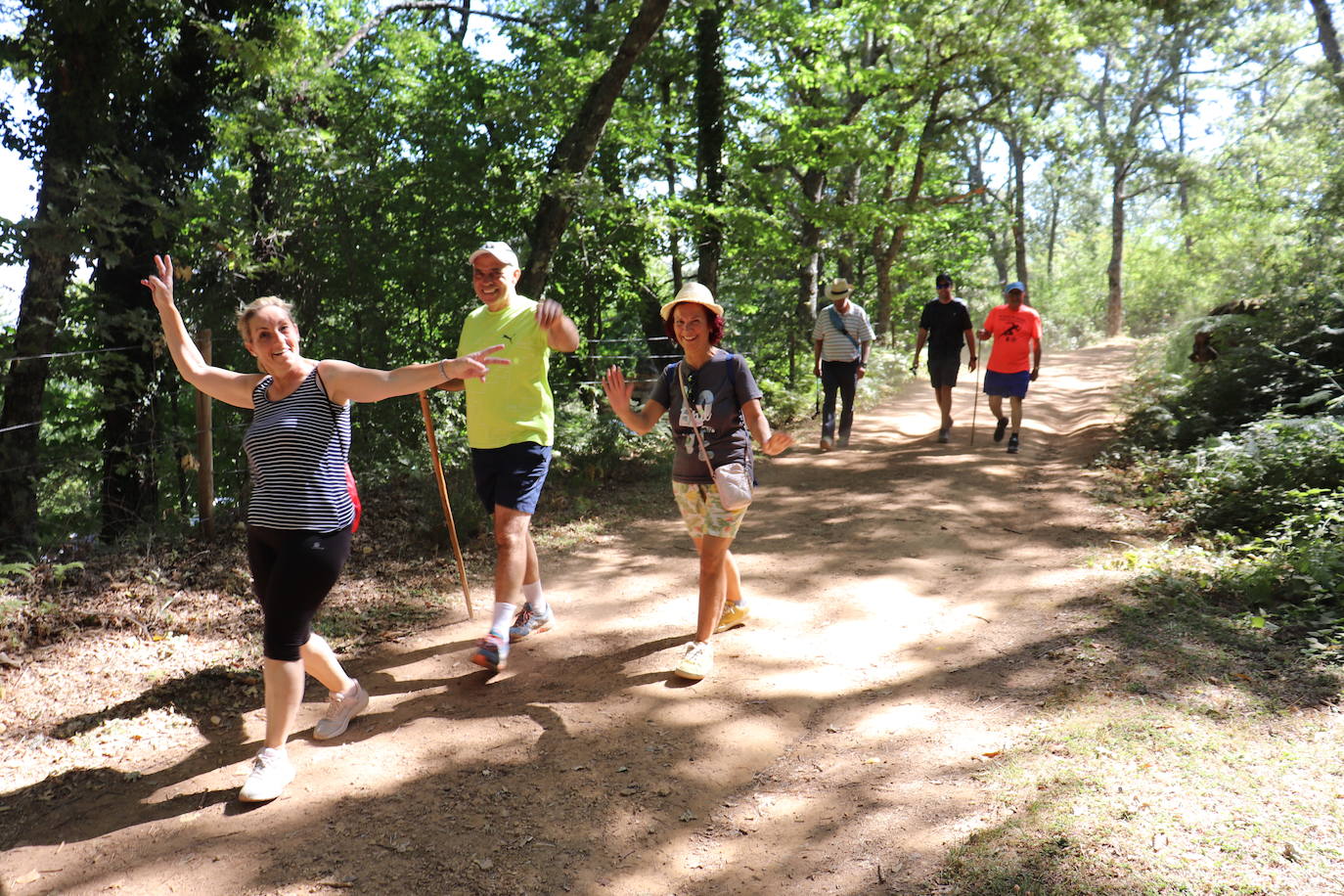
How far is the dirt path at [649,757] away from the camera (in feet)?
10.9


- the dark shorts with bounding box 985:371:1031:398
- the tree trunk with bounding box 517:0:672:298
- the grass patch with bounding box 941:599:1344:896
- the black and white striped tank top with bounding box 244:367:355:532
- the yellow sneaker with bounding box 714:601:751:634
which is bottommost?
the grass patch with bounding box 941:599:1344:896

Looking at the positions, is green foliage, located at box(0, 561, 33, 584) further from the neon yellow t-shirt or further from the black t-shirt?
the black t-shirt

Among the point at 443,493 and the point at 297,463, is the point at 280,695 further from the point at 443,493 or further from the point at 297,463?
the point at 443,493

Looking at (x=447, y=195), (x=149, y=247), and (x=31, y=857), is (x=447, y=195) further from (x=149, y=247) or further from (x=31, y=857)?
(x=31, y=857)

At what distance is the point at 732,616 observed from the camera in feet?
18.6

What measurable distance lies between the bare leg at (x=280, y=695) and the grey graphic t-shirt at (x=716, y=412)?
215cm

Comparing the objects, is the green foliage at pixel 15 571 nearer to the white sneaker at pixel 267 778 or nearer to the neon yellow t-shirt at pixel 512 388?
the white sneaker at pixel 267 778

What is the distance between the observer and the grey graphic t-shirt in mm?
4797

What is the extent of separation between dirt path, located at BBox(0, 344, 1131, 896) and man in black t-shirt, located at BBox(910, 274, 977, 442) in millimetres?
4364

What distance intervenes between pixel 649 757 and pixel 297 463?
6.68 feet

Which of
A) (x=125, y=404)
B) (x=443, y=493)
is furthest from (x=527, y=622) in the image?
(x=125, y=404)

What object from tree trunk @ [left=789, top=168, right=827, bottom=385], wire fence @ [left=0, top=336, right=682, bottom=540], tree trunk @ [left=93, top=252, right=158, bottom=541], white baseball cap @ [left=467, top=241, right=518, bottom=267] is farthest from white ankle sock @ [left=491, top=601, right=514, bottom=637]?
tree trunk @ [left=789, top=168, right=827, bottom=385]

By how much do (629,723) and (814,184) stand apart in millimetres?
16132

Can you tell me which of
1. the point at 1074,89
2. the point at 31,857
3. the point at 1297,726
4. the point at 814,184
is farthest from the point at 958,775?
the point at 1074,89
